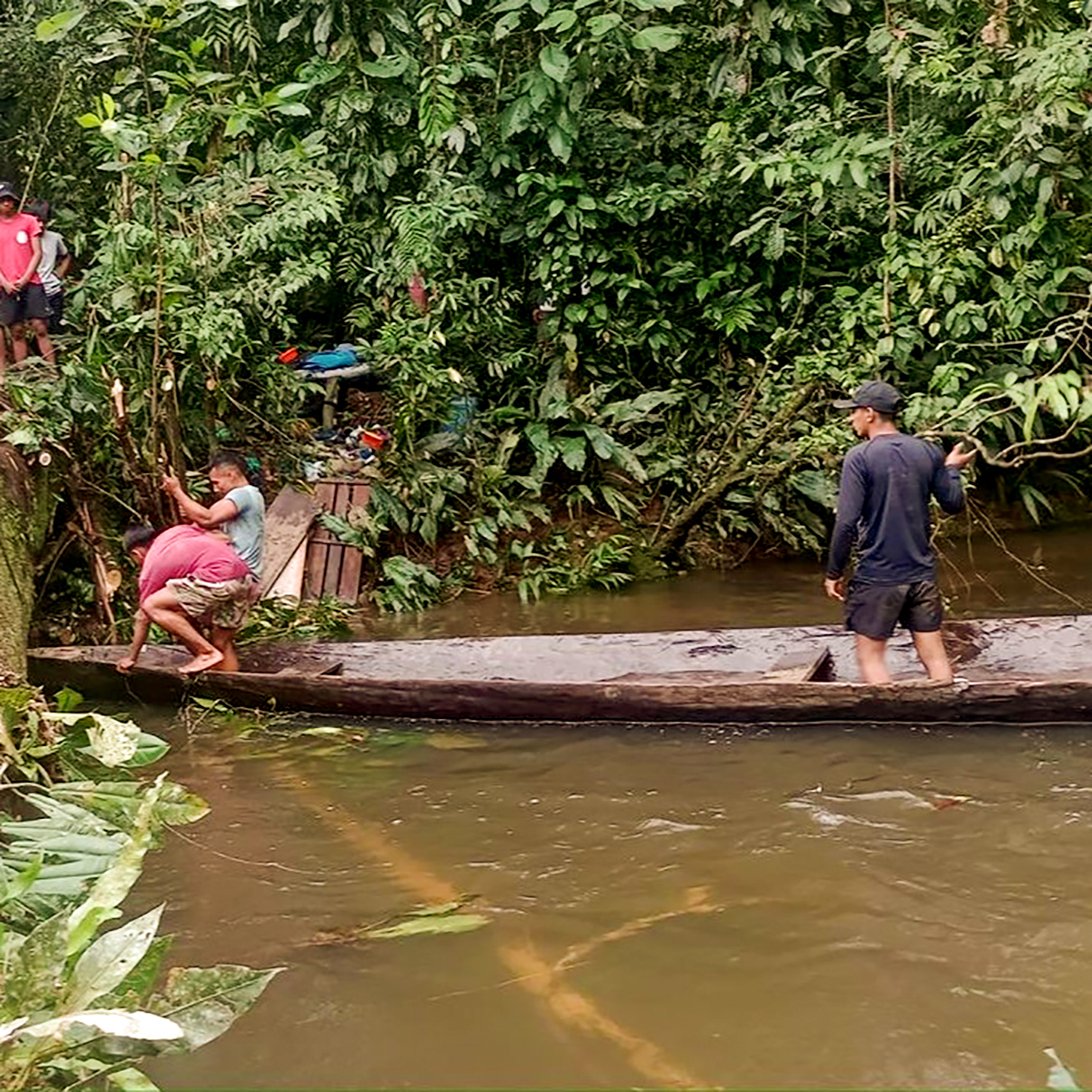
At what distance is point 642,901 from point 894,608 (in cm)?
211

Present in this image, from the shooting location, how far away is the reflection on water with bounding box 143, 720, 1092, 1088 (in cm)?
338

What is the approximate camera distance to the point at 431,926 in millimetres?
4156

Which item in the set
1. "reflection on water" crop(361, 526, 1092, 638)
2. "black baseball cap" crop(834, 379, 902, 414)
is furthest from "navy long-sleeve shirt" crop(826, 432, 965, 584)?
"reflection on water" crop(361, 526, 1092, 638)

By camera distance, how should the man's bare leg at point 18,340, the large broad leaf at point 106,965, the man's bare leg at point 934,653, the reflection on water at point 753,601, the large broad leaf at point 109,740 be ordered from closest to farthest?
the large broad leaf at point 106,965 → the large broad leaf at point 109,740 → the man's bare leg at point 934,653 → the reflection on water at point 753,601 → the man's bare leg at point 18,340

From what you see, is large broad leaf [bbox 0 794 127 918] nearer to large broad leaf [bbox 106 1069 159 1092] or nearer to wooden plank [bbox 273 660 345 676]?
large broad leaf [bbox 106 1069 159 1092]

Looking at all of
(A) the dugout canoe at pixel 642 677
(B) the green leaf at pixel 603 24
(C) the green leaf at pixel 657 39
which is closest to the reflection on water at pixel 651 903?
(A) the dugout canoe at pixel 642 677

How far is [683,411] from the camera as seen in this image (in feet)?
32.0

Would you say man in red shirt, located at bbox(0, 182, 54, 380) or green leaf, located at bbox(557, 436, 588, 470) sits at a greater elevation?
man in red shirt, located at bbox(0, 182, 54, 380)

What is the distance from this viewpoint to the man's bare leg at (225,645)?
22.0 feet

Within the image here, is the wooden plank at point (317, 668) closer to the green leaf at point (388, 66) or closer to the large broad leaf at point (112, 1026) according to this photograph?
the large broad leaf at point (112, 1026)

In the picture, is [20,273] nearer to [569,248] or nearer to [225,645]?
[225,645]

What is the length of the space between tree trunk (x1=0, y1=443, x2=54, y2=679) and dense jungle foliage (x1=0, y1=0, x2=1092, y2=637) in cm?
22

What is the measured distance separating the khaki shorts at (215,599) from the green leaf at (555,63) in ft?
13.6

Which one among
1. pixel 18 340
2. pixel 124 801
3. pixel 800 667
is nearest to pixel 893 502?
pixel 800 667
